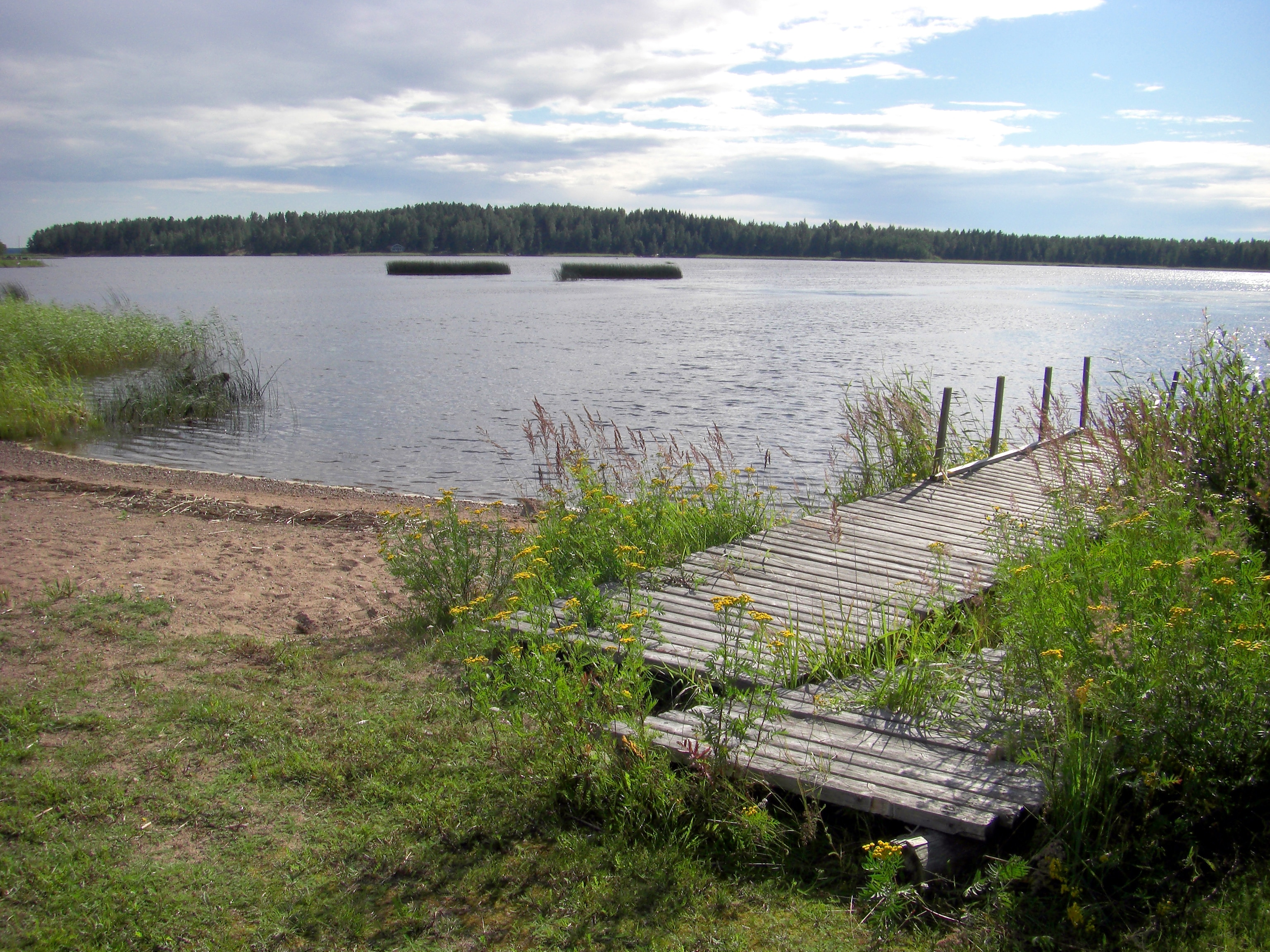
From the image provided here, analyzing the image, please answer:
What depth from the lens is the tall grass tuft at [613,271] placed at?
7912 cm

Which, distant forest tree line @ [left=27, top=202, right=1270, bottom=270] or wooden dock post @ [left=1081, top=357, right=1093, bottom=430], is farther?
distant forest tree line @ [left=27, top=202, right=1270, bottom=270]

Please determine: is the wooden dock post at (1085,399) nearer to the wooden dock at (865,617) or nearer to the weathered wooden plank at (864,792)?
the wooden dock at (865,617)

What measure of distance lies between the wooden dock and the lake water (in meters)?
2.59

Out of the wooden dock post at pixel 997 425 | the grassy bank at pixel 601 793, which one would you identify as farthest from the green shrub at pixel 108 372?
the wooden dock post at pixel 997 425

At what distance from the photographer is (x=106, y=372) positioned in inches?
813

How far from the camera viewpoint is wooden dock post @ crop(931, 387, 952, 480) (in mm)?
10000

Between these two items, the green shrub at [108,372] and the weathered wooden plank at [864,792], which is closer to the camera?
the weathered wooden plank at [864,792]

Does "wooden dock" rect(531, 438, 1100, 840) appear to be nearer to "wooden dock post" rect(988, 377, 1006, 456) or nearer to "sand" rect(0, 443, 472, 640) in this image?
"wooden dock post" rect(988, 377, 1006, 456)

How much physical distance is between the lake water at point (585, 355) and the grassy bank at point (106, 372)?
113cm

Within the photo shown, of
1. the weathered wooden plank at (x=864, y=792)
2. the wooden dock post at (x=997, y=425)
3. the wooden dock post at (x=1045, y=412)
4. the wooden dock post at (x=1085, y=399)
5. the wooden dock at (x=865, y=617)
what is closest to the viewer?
the weathered wooden plank at (x=864, y=792)

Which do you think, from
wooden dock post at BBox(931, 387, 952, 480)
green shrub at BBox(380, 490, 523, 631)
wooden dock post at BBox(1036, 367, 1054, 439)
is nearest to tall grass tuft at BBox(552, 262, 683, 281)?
wooden dock post at BBox(1036, 367, 1054, 439)

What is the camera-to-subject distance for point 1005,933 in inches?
110

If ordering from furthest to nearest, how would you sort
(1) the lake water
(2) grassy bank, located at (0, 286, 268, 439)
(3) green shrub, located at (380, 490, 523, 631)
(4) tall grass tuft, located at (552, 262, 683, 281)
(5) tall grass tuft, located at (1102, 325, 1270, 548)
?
1. (4) tall grass tuft, located at (552, 262, 683, 281)
2. (2) grassy bank, located at (0, 286, 268, 439)
3. (1) the lake water
4. (5) tall grass tuft, located at (1102, 325, 1270, 548)
5. (3) green shrub, located at (380, 490, 523, 631)

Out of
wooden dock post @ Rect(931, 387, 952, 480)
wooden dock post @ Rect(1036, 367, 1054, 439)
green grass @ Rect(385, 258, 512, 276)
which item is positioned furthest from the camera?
green grass @ Rect(385, 258, 512, 276)
